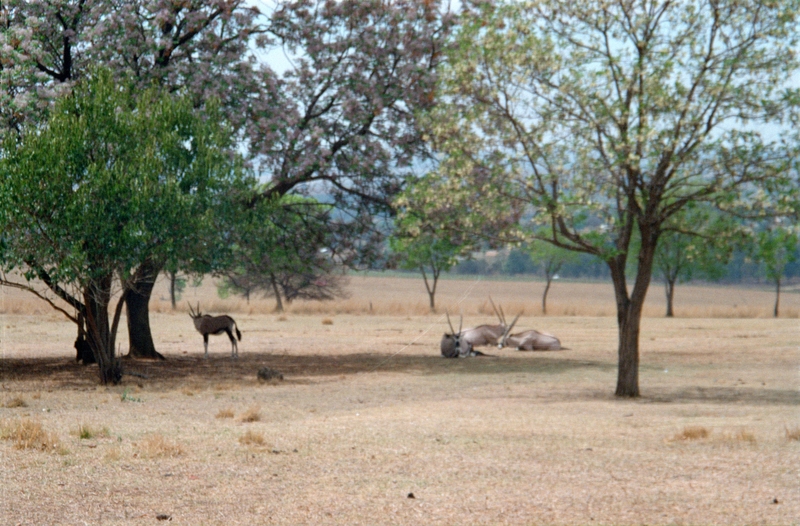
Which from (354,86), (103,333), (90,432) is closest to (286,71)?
(354,86)

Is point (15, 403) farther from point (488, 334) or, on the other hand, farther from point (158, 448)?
point (488, 334)

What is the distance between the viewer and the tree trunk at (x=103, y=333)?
18.2 meters

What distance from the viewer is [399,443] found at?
10.8 m

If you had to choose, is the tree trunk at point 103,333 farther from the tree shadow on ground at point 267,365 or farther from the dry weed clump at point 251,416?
the dry weed clump at point 251,416

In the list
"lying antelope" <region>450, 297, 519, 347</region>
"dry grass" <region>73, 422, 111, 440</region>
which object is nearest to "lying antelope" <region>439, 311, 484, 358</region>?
"lying antelope" <region>450, 297, 519, 347</region>

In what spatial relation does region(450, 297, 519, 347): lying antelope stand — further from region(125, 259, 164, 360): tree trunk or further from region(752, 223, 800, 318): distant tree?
region(752, 223, 800, 318): distant tree

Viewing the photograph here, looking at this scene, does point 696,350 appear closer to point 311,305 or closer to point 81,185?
point 81,185

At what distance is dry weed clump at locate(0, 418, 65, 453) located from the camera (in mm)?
10000

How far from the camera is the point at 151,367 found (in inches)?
877

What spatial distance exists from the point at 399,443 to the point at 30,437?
14.1ft

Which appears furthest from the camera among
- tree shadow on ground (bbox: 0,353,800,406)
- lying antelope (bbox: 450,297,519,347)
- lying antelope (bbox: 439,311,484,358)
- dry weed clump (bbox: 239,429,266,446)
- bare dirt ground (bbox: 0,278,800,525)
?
lying antelope (bbox: 450,297,519,347)

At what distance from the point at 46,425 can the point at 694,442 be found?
852 cm

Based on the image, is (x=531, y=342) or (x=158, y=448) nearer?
(x=158, y=448)

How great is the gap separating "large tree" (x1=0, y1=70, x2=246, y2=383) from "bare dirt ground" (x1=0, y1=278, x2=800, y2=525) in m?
2.45
